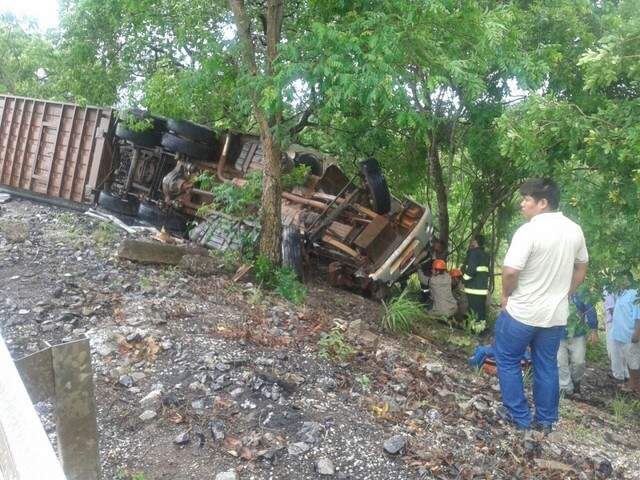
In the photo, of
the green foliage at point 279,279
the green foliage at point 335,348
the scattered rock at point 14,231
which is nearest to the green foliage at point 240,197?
the green foliage at point 279,279

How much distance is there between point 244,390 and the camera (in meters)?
3.78

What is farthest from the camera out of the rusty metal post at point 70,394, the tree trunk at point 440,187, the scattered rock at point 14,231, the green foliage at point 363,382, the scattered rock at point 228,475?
the tree trunk at point 440,187

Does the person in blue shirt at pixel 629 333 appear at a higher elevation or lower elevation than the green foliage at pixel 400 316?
higher

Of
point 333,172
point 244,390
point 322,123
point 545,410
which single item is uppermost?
point 322,123

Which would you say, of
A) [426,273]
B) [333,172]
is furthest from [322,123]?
[426,273]

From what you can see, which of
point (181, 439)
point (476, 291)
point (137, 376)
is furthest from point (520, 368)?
point (476, 291)

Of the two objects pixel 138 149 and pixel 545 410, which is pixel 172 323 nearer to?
pixel 545 410

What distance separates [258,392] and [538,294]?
6.20ft

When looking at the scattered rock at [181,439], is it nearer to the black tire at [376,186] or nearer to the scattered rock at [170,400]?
the scattered rock at [170,400]

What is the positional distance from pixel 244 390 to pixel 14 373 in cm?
249

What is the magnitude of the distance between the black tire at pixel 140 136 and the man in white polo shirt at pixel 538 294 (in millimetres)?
6822

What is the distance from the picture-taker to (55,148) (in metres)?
10.0

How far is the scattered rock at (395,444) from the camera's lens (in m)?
3.34

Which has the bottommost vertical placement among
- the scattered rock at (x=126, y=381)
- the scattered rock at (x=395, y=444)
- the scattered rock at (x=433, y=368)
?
the scattered rock at (x=126, y=381)
